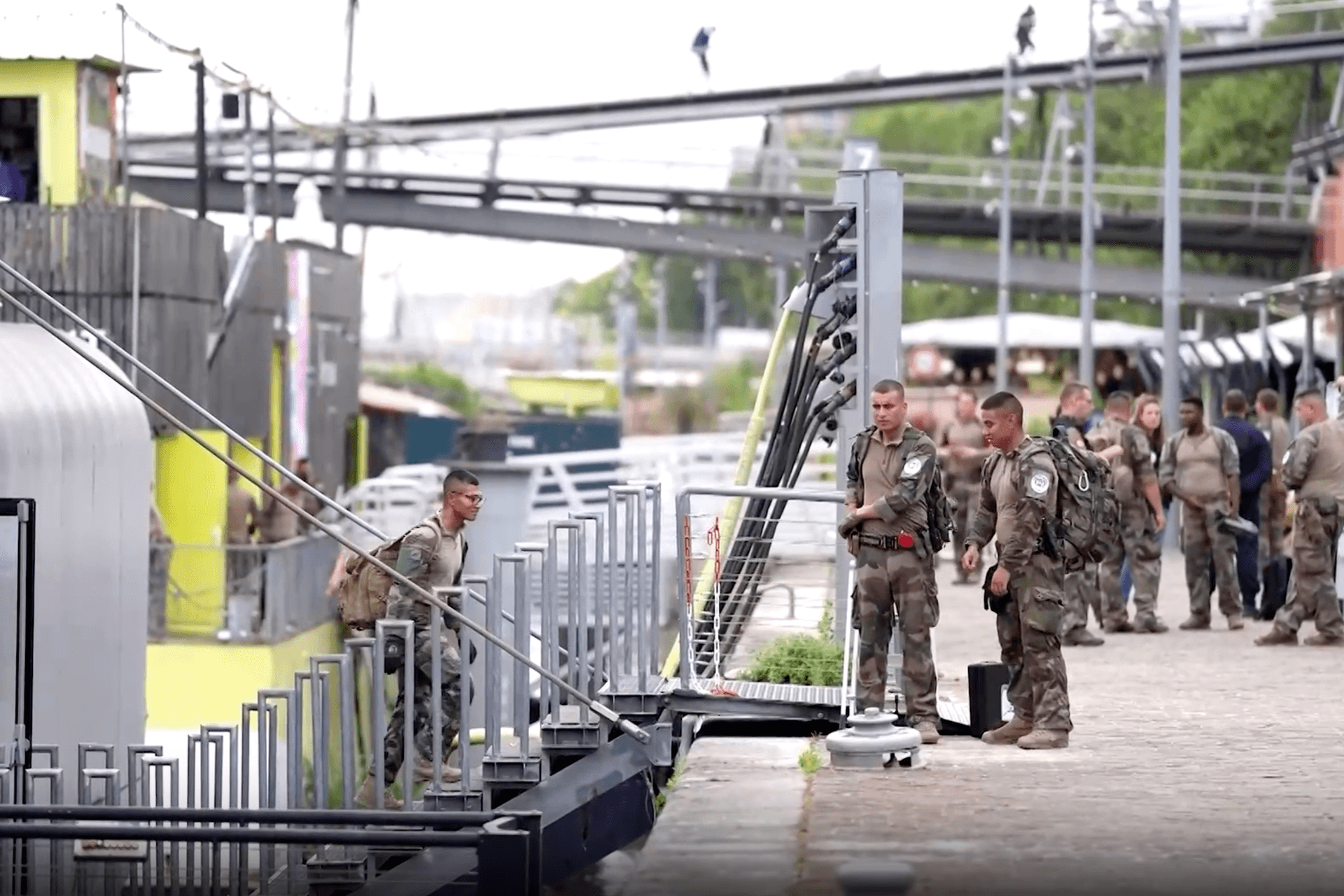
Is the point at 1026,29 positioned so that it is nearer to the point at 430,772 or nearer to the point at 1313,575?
the point at 1313,575

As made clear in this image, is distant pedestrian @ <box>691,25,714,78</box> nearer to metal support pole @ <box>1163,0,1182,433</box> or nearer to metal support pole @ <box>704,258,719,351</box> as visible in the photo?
metal support pole @ <box>1163,0,1182,433</box>

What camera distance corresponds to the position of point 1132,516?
19641 millimetres

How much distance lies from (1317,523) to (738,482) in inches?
197

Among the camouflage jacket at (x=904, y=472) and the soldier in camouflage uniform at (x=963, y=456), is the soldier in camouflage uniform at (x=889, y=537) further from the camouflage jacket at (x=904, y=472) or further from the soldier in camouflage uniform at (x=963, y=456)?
the soldier in camouflage uniform at (x=963, y=456)

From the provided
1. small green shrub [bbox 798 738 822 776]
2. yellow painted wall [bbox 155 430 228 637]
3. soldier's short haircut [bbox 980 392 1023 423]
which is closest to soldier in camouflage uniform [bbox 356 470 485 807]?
small green shrub [bbox 798 738 822 776]

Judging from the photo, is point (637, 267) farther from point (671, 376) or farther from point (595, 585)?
point (595, 585)

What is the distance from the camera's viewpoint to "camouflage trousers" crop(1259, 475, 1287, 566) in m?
21.6

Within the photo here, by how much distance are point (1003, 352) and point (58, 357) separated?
100 ft

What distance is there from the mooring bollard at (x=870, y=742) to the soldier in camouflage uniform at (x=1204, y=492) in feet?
25.1

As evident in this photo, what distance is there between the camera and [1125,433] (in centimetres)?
1936

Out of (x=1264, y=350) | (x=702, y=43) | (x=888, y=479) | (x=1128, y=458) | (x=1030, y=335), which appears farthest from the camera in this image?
(x=702, y=43)

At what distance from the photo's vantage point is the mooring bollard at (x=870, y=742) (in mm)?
12336

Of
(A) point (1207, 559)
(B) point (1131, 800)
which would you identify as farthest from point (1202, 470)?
(B) point (1131, 800)

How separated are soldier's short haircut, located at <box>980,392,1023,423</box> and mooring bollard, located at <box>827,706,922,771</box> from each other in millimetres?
1711
